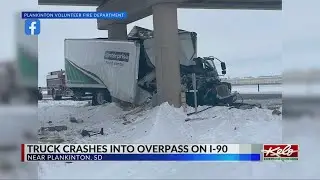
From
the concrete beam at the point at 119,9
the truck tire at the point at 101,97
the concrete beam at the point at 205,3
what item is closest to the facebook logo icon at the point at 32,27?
the concrete beam at the point at 205,3

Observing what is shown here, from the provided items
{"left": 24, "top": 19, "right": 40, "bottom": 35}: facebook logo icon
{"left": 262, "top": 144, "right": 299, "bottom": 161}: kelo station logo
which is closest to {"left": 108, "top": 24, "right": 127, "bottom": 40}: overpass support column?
{"left": 24, "top": 19, "right": 40, "bottom": 35}: facebook logo icon

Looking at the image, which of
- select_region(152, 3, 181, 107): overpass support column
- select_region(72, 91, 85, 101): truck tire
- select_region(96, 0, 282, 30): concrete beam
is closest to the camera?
select_region(96, 0, 282, 30): concrete beam

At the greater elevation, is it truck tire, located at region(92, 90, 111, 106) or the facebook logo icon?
the facebook logo icon

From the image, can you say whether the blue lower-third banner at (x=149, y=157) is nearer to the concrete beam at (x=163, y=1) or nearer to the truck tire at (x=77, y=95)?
the concrete beam at (x=163, y=1)

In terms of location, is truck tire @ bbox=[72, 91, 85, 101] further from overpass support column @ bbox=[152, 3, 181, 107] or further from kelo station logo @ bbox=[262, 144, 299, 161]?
kelo station logo @ bbox=[262, 144, 299, 161]

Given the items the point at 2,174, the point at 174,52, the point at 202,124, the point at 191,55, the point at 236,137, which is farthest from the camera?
the point at 191,55

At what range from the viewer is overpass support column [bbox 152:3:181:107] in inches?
395

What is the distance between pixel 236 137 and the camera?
5.34 m

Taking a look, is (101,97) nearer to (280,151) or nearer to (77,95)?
(77,95)

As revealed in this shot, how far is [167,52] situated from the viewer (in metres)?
10.4

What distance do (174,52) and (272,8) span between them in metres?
4.40

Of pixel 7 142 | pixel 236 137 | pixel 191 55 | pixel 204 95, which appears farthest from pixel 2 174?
pixel 191 55

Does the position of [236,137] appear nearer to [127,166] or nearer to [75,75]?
[127,166]

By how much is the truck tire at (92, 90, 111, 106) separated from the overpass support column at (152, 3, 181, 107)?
1.60 metres
